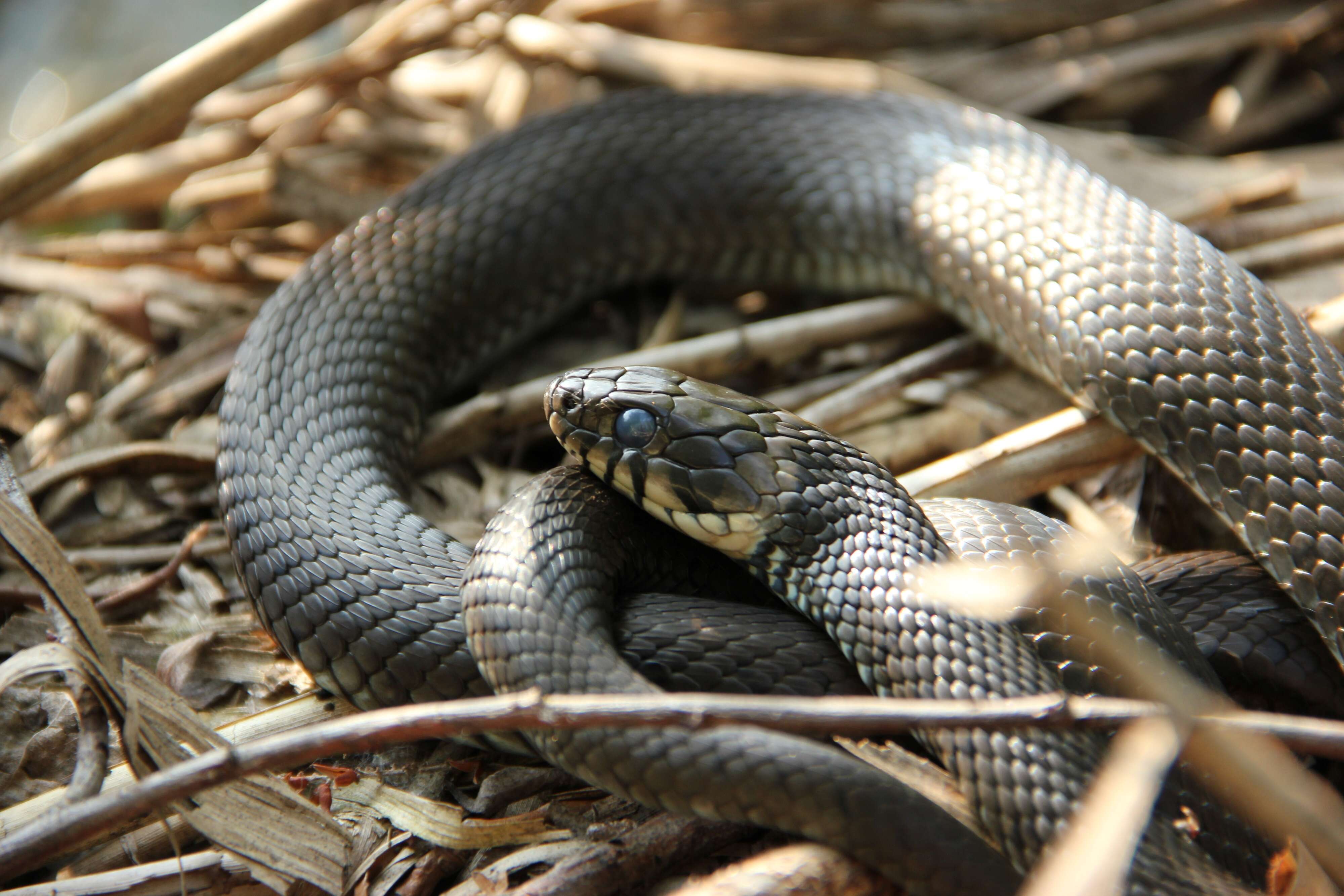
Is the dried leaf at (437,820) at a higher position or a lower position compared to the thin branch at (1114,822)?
lower

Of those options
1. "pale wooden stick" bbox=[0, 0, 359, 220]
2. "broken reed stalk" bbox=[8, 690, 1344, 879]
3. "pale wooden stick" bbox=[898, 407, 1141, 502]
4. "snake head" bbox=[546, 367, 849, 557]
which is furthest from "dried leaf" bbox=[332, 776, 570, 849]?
"pale wooden stick" bbox=[0, 0, 359, 220]

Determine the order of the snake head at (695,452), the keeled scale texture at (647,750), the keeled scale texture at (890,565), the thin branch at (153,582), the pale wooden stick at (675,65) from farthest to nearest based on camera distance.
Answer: the pale wooden stick at (675,65) < the thin branch at (153,582) < the snake head at (695,452) < the keeled scale texture at (890,565) < the keeled scale texture at (647,750)

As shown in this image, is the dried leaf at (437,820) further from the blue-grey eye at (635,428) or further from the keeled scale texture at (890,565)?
the blue-grey eye at (635,428)

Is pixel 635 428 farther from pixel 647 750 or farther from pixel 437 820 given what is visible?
pixel 437 820

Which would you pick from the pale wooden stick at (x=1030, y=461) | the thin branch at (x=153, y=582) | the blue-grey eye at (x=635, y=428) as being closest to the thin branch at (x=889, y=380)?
the pale wooden stick at (x=1030, y=461)

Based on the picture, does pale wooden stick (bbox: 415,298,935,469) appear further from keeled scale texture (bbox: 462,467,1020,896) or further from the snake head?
keeled scale texture (bbox: 462,467,1020,896)

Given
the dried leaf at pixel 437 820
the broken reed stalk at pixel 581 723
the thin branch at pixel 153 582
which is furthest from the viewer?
the thin branch at pixel 153 582

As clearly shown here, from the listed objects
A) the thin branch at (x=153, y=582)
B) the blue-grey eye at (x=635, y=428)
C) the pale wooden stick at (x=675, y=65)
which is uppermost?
the pale wooden stick at (x=675, y=65)
